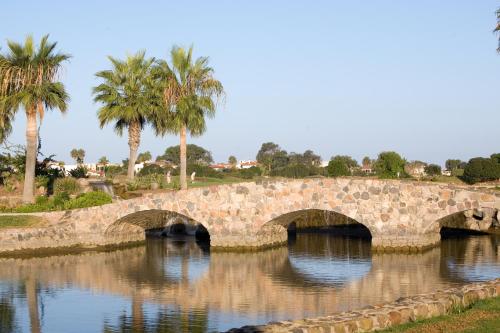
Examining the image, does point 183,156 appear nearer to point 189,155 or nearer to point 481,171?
point 481,171

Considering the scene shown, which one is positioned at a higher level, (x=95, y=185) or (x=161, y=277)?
(x=95, y=185)

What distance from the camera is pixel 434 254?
37.1 metres

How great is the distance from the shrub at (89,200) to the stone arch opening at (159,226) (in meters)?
1.94

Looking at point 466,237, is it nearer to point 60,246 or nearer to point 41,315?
point 60,246

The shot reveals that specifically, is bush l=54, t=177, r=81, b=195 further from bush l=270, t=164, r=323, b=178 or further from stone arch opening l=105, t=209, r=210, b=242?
bush l=270, t=164, r=323, b=178

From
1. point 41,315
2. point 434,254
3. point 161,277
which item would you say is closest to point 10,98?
point 161,277

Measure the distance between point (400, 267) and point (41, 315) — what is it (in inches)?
644

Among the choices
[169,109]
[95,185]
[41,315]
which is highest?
[169,109]

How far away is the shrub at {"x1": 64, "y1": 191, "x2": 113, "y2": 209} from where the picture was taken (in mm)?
43656

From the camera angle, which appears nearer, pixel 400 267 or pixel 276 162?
pixel 400 267

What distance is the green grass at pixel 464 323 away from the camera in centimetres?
1535

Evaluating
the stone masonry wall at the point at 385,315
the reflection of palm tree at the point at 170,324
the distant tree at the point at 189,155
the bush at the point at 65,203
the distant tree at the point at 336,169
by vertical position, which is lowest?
the reflection of palm tree at the point at 170,324

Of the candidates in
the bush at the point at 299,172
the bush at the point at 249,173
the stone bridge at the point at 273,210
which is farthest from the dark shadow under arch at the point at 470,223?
the bush at the point at 249,173

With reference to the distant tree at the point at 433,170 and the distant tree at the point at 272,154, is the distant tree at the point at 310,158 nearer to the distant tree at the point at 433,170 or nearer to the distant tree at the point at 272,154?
the distant tree at the point at 272,154
